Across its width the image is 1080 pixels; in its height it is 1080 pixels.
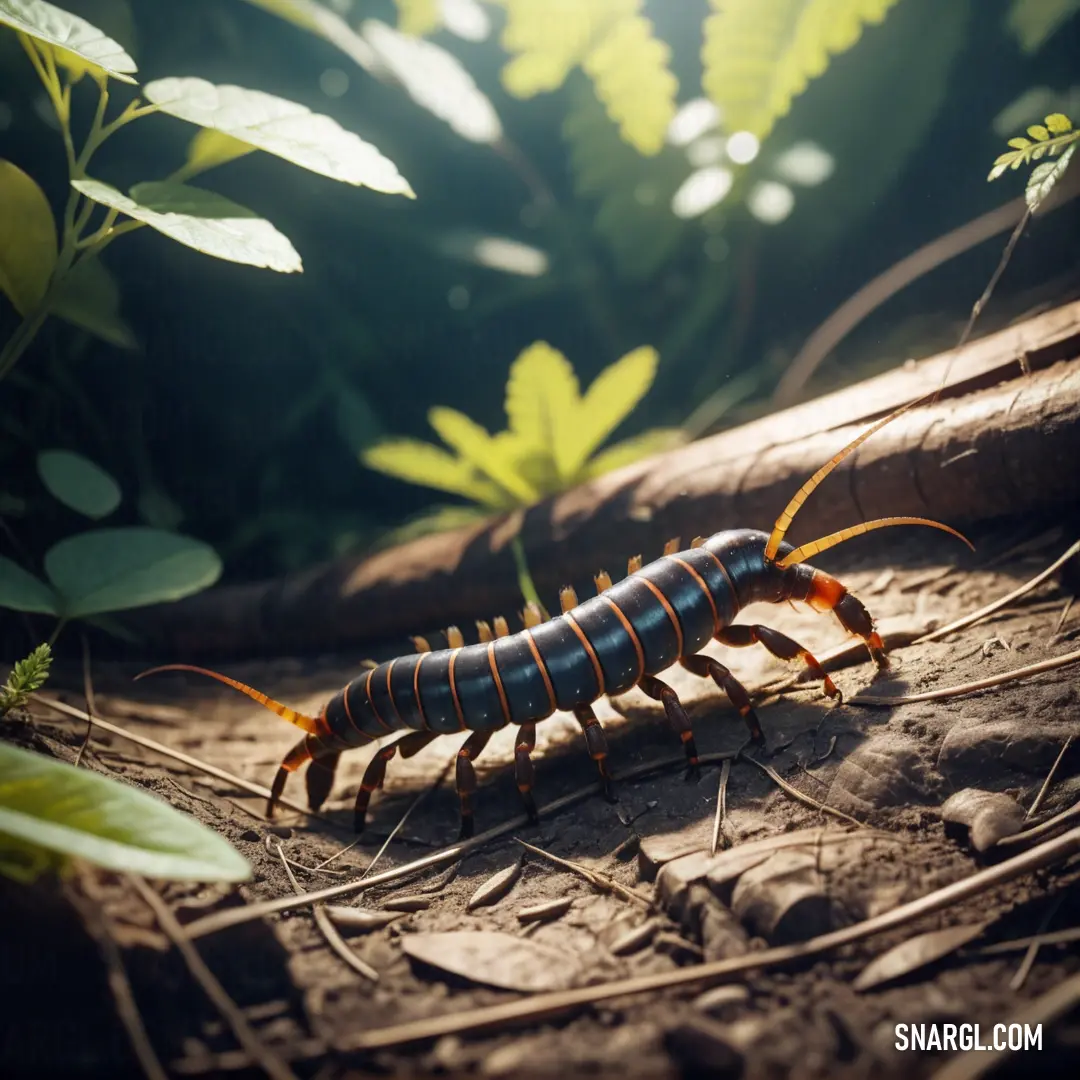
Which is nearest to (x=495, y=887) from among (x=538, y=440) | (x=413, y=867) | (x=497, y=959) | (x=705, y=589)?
(x=413, y=867)

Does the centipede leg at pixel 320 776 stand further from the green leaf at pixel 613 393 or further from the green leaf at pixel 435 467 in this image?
the green leaf at pixel 613 393

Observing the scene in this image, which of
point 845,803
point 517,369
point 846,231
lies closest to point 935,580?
point 845,803

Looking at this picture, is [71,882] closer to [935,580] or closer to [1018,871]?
[1018,871]

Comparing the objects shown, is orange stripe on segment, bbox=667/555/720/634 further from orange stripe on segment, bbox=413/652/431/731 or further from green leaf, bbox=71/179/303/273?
green leaf, bbox=71/179/303/273

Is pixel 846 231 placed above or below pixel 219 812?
above

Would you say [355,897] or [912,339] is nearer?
[355,897]

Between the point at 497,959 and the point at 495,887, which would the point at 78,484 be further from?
the point at 497,959

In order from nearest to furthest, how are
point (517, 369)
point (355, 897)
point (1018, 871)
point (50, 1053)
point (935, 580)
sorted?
point (50, 1053), point (1018, 871), point (355, 897), point (935, 580), point (517, 369)
